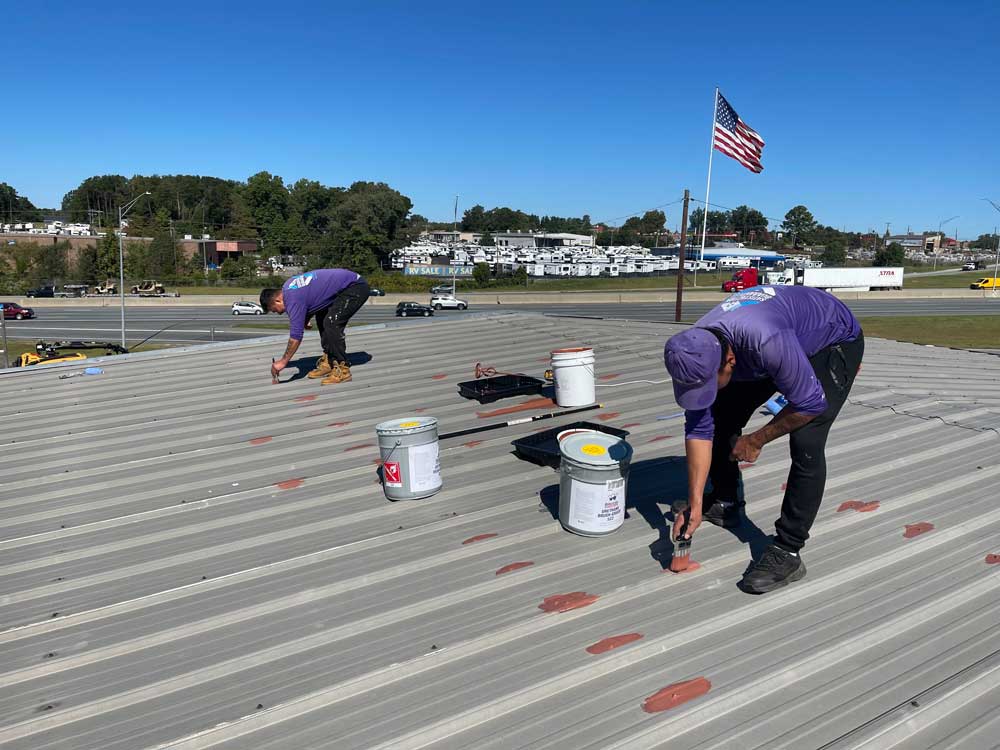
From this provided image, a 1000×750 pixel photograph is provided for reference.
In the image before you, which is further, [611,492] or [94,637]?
[611,492]

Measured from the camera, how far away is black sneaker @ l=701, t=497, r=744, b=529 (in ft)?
10.8

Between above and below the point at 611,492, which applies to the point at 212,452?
below

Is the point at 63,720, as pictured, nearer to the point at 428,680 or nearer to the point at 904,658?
the point at 428,680

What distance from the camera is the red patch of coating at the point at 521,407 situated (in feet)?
17.7

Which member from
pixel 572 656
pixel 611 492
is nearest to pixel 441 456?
pixel 611 492

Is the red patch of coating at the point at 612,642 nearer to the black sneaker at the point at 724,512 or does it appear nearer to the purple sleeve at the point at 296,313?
the black sneaker at the point at 724,512

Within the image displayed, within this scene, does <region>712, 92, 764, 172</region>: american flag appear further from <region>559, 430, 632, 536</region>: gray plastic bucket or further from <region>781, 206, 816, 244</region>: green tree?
<region>781, 206, 816, 244</region>: green tree

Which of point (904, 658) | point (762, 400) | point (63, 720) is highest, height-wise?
point (762, 400)

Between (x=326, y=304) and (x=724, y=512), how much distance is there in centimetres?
474

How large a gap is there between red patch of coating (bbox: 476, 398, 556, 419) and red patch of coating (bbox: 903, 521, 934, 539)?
2883mm

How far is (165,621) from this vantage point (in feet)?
8.68

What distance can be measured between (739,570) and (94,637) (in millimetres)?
2693

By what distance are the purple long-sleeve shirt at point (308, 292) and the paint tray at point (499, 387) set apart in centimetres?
171

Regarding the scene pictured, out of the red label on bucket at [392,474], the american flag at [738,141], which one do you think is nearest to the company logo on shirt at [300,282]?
the red label on bucket at [392,474]
